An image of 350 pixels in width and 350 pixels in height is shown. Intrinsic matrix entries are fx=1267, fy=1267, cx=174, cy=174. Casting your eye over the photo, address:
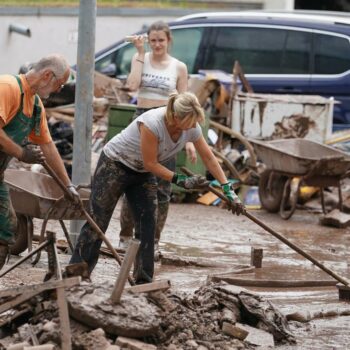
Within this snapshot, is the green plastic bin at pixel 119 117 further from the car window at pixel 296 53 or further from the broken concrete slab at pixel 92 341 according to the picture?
the broken concrete slab at pixel 92 341

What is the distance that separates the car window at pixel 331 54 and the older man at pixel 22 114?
9426 mm

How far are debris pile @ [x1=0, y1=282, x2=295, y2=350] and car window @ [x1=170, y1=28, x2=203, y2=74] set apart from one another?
9.48 m

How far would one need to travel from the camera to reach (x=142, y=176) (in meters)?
9.09

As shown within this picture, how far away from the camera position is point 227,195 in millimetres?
9195

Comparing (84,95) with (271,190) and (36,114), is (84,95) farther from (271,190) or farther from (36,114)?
(271,190)

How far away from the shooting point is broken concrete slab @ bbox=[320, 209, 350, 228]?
14031mm

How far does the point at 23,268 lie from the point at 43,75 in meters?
2.40

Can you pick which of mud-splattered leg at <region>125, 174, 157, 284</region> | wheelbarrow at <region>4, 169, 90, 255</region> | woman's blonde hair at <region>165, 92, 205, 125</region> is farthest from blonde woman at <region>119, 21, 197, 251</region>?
woman's blonde hair at <region>165, 92, 205, 125</region>

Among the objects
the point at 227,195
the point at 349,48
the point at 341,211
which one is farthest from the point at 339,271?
the point at 349,48

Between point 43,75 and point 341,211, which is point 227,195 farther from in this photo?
point 341,211

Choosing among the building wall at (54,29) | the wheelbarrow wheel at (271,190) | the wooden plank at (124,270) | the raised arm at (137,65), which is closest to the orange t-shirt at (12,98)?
the wooden plank at (124,270)

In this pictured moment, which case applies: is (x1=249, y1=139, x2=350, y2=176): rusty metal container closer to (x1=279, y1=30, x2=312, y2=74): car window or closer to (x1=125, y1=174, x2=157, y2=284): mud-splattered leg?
(x1=279, y1=30, x2=312, y2=74): car window

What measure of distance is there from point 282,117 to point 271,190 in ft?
5.44

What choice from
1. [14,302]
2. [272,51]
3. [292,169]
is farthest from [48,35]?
[14,302]
